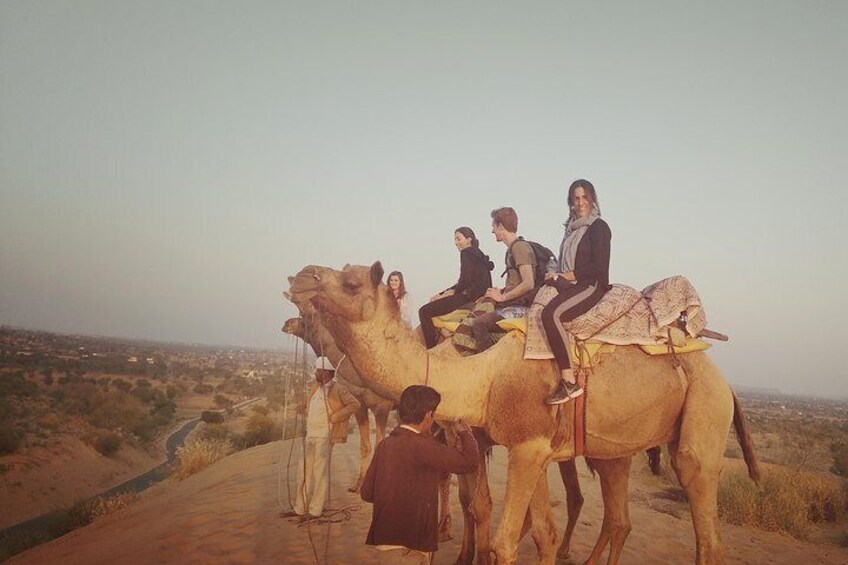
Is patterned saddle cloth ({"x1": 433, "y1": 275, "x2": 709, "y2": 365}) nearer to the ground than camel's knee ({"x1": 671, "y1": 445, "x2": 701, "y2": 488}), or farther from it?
farther from it

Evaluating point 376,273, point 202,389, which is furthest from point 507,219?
point 202,389

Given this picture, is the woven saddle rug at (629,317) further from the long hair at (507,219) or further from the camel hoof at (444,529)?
the camel hoof at (444,529)

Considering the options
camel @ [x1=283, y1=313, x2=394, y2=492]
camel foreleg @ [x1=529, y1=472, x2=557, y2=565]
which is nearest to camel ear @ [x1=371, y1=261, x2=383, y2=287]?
camel foreleg @ [x1=529, y1=472, x2=557, y2=565]

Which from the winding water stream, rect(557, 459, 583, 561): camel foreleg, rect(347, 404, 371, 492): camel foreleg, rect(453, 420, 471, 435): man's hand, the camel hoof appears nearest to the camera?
rect(453, 420, 471, 435): man's hand

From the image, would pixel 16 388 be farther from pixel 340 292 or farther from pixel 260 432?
pixel 340 292

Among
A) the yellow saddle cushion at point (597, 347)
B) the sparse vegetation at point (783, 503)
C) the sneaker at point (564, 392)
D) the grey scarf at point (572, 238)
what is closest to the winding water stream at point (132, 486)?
the yellow saddle cushion at point (597, 347)

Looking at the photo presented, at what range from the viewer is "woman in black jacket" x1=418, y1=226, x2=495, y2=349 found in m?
6.02

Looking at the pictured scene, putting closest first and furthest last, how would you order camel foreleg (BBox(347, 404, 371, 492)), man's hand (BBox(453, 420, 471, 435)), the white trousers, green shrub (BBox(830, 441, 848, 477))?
man's hand (BBox(453, 420, 471, 435)) < the white trousers < camel foreleg (BBox(347, 404, 371, 492)) < green shrub (BBox(830, 441, 848, 477))

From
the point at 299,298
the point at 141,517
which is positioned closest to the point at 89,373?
the point at 141,517

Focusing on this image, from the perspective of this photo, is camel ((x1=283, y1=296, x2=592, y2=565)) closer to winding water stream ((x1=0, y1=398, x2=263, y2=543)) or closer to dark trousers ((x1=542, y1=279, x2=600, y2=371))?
dark trousers ((x1=542, y1=279, x2=600, y2=371))

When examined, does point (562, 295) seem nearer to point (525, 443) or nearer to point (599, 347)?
point (599, 347)

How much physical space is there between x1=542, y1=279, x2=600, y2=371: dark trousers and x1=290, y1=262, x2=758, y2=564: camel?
221 mm

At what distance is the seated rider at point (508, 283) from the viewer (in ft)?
17.7

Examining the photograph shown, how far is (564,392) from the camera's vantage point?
170 inches
